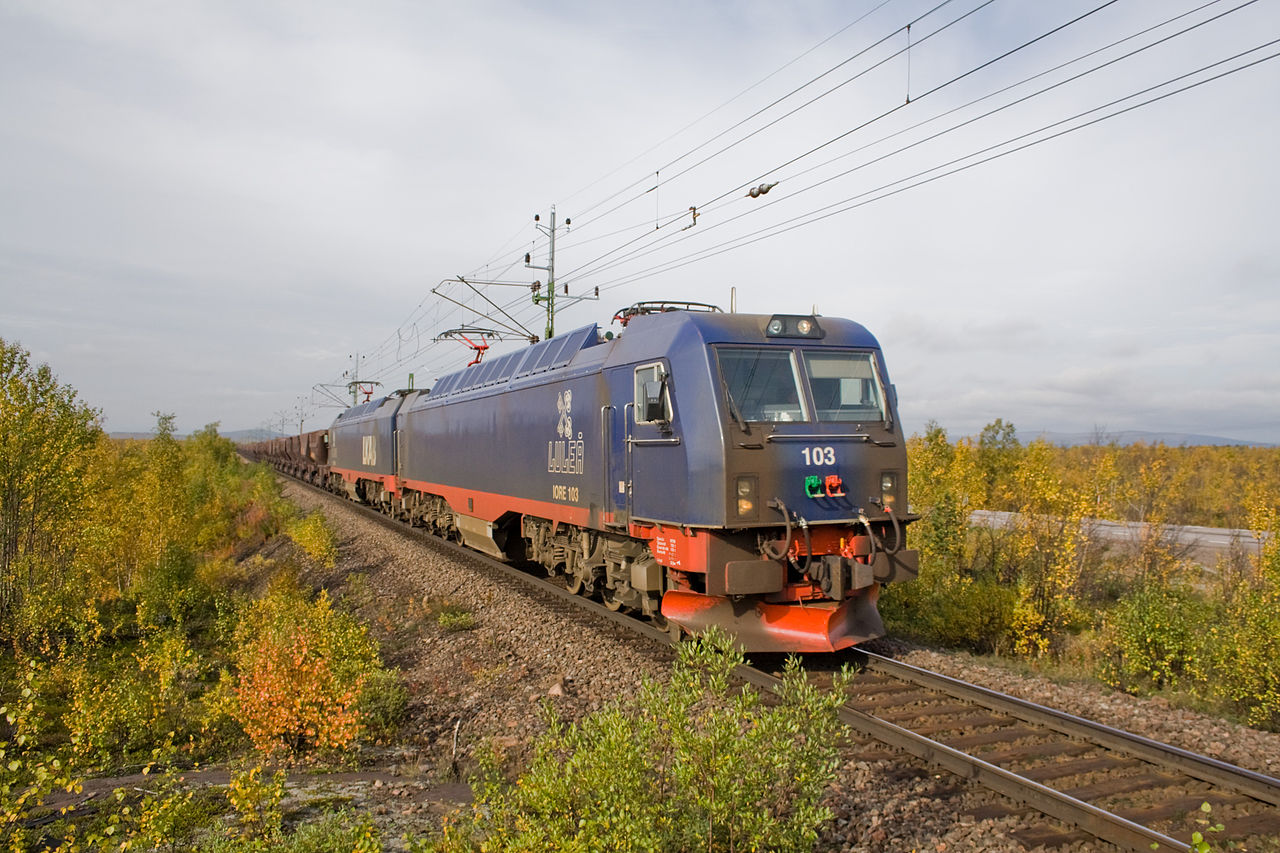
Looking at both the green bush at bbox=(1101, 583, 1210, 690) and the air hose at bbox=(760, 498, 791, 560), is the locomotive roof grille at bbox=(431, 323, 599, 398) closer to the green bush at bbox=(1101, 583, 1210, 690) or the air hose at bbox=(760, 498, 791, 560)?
the air hose at bbox=(760, 498, 791, 560)

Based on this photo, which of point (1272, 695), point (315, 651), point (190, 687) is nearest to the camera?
point (1272, 695)

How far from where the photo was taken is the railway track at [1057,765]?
4.45m

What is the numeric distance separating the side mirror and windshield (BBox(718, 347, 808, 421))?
2.65 ft

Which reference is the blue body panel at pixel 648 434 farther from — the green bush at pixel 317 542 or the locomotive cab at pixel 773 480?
the green bush at pixel 317 542

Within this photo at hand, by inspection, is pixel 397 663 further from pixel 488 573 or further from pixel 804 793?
pixel 804 793

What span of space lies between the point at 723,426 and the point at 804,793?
3944 millimetres

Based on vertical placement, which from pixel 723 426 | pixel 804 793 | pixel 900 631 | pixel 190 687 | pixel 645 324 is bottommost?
pixel 190 687

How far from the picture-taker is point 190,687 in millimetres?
9422

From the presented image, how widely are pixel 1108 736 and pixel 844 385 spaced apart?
3.98m

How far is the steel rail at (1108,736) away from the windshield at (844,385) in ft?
8.69

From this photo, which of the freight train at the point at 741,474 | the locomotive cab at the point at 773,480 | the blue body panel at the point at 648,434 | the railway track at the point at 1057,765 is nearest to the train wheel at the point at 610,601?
the freight train at the point at 741,474

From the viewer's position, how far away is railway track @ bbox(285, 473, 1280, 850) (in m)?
4.45

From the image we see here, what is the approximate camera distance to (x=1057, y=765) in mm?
5320

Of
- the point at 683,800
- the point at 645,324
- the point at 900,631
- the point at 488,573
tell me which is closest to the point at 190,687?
the point at 488,573
